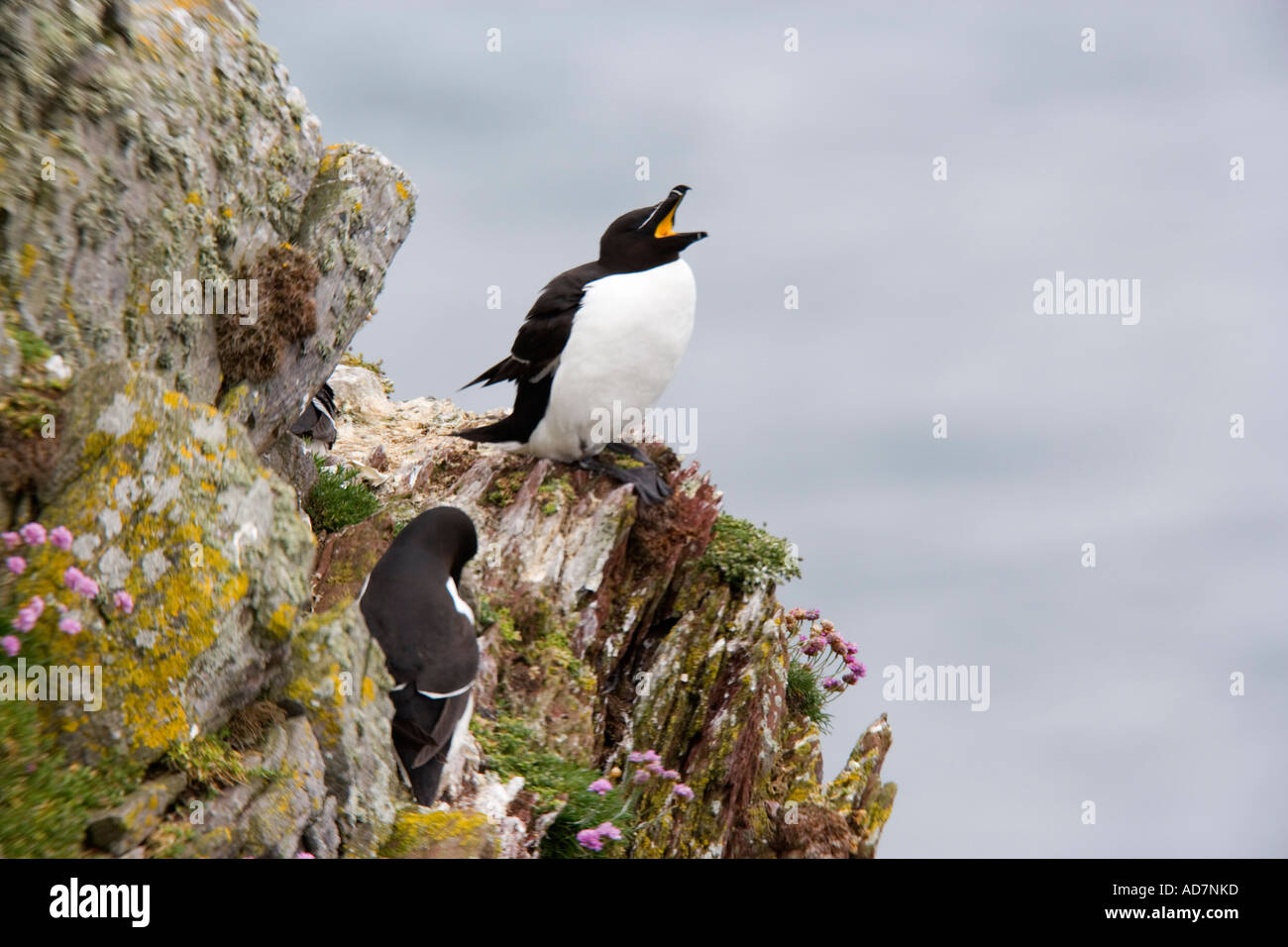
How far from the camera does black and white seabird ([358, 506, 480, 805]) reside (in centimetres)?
755

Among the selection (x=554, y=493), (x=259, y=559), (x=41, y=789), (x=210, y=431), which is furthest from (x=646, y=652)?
(x=41, y=789)

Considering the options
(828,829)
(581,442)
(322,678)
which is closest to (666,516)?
(581,442)

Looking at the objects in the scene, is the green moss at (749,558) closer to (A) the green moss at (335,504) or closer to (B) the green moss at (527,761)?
(B) the green moss at (527,761)

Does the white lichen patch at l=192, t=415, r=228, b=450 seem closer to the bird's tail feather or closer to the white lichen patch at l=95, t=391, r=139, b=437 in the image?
the white lichen patch at l=95, t=391, r=139, b=437

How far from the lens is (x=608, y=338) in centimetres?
1127

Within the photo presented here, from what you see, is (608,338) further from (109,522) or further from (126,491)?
(109,522)

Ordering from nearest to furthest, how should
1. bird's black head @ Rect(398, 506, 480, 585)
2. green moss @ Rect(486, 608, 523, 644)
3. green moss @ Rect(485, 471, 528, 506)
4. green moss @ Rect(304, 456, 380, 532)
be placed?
1. bird's black head @ Rect(398, 506, 480, 585)
2. green moss @ Rect(486, 608, 523, 644)
3. green moss @ Rect(485, 471, 528, 506)
4. green moss @ Rect(304, 456, 380, 532)

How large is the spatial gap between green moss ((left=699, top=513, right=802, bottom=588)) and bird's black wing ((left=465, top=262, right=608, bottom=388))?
2674 millimetres

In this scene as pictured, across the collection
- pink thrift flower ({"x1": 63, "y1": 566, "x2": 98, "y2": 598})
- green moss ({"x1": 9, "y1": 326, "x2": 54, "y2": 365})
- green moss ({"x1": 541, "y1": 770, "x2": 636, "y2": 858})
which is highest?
green moss ({"x1": 9, "y1": 326, "x2": 54, "y2": 365})

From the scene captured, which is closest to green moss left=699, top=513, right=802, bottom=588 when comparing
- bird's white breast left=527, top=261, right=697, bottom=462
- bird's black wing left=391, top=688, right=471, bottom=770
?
bird's white breast left=527, top=261, right=697, bottom=462

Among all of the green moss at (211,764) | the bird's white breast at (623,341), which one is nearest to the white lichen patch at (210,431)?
the green moss at (211,764)

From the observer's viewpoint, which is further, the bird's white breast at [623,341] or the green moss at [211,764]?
the bird's white breast at [623,341]

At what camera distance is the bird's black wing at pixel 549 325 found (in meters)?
11.5

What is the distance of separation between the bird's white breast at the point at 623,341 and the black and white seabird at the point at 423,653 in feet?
11.1
